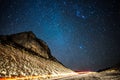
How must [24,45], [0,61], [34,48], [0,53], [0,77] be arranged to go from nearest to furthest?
[0,77]
[0,61]
[0,53]
[24,45]
[34,48]

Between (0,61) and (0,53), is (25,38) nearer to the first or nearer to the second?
(0,53)

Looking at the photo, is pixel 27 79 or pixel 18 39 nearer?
pixel 27 79

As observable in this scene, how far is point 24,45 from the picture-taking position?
233 ft

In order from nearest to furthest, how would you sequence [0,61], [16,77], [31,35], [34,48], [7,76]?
1. [7,76]
2. [16,77]
3. [0,61]
4. [34,48]
5. [31,35]

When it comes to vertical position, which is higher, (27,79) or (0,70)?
(0,70)

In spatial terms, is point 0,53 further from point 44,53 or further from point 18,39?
point 44,53

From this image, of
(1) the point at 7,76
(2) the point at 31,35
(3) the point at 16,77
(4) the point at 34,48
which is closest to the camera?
(1) the point at 7,76

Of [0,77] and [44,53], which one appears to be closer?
[0,77]

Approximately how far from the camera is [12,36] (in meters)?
74.9

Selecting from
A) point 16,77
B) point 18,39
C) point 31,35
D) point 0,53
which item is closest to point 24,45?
point 18,39

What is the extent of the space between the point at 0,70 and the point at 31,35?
5588cm

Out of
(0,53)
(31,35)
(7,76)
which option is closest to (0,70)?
(7,76)

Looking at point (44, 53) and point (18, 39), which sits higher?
point (18, 39)

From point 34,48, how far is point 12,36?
10709 mm
